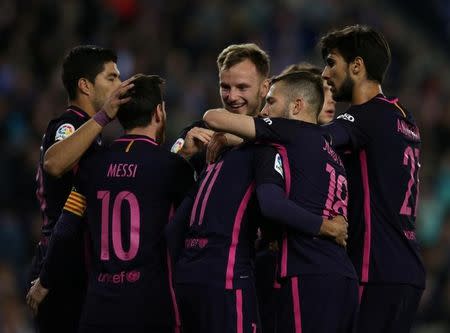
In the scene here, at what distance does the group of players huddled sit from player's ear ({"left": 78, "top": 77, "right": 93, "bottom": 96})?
27 cm

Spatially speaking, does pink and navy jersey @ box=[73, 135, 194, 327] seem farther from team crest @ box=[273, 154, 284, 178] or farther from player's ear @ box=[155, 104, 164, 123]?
team crest @ box=[273, 154, 284, 178]

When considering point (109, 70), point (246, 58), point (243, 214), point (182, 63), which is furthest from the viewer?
point (182, 63)

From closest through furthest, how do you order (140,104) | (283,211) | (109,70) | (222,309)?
(283,211) < (222,309) < (140,104) < (109,70)

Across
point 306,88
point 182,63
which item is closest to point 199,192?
point 306,88

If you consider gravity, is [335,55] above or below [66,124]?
above

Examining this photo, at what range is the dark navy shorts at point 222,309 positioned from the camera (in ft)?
19.7

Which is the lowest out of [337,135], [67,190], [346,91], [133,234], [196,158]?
[133,234]

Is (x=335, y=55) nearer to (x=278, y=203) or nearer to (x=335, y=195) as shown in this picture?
(x=335, y=195)

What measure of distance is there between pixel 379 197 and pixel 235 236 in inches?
35.7

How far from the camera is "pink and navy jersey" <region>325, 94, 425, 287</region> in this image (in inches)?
253

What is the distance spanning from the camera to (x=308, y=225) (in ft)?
19.5

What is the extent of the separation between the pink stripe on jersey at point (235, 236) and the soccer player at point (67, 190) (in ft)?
3.48

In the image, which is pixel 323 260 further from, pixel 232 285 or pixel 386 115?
pixel 386 115

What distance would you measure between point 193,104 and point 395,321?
7883mm
